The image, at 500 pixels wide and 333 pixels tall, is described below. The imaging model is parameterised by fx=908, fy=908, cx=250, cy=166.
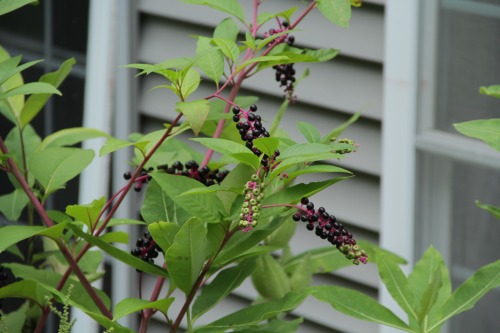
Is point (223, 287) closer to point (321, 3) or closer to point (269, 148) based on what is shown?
point (269, 148)

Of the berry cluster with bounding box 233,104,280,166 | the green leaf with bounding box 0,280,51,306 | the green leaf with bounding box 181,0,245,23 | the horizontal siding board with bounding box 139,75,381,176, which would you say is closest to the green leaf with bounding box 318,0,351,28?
the green leaf with bounding box 181,0,245,23

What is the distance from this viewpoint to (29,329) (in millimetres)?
1545

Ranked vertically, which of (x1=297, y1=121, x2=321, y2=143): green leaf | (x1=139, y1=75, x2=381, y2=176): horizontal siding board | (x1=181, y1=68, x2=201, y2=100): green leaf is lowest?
(x1=297, y1=121, x2=321, y2=143): green leaf

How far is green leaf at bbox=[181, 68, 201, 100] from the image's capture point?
1.17m

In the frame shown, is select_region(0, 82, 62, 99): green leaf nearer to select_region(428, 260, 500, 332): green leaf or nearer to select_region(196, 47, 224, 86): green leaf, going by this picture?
select_region(196, 47, 224, 86): green leaf

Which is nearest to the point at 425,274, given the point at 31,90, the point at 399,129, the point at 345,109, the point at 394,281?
the point at 394,281

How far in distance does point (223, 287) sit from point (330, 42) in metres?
1.29

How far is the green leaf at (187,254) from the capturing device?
3.49 ft

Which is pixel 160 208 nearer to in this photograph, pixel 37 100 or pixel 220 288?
pixel 220 288

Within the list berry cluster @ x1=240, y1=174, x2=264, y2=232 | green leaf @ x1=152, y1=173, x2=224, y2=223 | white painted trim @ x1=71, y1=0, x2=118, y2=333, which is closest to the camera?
berry cluster @ x1=240, y1=174, x2=264, y2=232

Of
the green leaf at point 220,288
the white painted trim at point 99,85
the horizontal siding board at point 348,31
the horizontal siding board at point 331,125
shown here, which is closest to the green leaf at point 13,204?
the green leaf at point 220,288

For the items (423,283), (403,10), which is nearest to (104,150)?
(423,283)

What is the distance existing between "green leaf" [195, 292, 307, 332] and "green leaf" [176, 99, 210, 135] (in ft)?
0.82

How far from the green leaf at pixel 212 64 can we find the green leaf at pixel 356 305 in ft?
1.03
